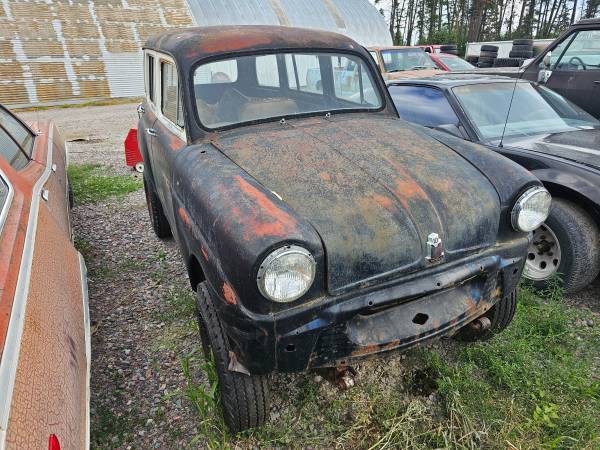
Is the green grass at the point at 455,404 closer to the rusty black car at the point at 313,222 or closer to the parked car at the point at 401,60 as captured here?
the rusty black car at the point at 313,222

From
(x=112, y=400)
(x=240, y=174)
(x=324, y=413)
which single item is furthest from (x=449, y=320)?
(x=112, y=400)

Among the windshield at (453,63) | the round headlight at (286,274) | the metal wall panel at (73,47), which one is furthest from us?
the metal wall panel at (73,47)

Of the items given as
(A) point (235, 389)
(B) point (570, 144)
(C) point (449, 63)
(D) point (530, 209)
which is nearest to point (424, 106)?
(B) point (570, 144)

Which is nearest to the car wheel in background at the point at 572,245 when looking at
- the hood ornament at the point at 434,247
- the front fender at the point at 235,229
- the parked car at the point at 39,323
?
the hood ornament at the point at 434,247

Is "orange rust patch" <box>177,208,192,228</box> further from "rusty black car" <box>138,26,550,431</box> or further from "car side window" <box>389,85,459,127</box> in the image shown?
"car side window" <box>389,85,459,127</box>

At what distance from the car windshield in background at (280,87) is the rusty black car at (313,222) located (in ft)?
0.05

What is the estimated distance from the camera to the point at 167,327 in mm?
2977

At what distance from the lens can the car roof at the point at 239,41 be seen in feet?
9.14

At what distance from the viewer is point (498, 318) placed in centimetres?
251

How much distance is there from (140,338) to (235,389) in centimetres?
121

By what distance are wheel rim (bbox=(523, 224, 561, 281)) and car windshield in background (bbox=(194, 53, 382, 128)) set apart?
1606 millimetres

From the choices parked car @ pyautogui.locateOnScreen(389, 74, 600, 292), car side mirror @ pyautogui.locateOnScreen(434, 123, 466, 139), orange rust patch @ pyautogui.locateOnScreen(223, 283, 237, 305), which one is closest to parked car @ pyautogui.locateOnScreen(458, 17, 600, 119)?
parked car @ pyautogui.locateOnScreen(389, 74, 600, 292)

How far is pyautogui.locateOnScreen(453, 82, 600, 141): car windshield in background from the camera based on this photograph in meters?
3.76

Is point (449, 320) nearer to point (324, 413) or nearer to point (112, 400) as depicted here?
point (324, 413)
